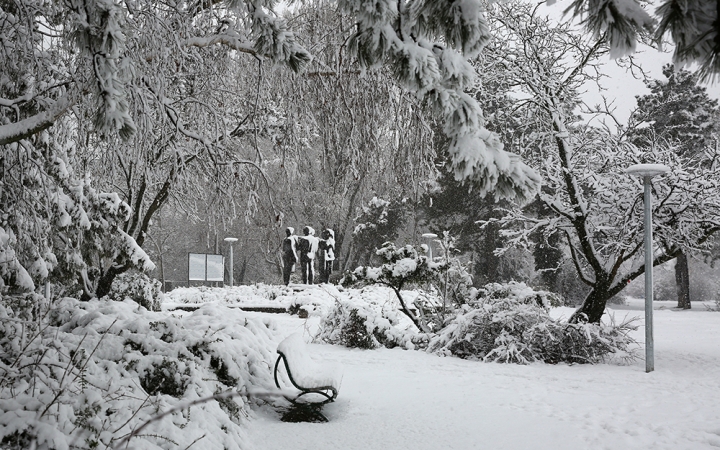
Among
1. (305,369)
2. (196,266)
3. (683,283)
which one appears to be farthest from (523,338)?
(683,283)

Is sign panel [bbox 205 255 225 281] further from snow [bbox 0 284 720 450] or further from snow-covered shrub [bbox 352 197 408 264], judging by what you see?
snow [bbox 0 284 720 450]

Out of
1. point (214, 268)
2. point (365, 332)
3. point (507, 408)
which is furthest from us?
point (214, 268)

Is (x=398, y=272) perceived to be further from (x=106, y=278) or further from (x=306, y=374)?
(x=106, y=278)

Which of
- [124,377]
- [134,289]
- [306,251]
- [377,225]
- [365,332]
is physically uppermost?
[377,225]

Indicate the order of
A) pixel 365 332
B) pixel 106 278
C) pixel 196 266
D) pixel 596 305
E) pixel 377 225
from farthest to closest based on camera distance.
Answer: pixel 377 225 → pixel 196 266 → pixel 596 305 → pixel 365 332 → pixel 106 278

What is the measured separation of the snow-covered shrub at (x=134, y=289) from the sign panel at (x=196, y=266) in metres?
10.9

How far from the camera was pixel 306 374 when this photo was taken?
18.3 feet

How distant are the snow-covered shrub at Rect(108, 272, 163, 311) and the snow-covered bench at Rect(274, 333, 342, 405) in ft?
23.6

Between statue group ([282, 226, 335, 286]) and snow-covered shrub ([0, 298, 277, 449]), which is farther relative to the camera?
statue group ([282, 226, 335, 286])

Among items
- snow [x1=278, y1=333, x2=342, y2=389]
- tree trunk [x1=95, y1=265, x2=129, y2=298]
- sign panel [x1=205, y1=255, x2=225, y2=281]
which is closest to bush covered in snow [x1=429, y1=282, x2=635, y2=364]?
snow [x1=278, y1=333, x2=342, y2=389]

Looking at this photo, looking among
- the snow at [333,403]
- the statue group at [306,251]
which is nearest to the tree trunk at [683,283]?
the statue group at [306,251]

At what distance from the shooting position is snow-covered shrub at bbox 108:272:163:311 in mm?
12043

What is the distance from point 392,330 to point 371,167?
217 inches

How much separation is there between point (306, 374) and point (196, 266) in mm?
20041
